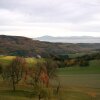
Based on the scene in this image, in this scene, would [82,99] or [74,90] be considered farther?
[74,90]

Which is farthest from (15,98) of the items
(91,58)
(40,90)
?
(91,58)

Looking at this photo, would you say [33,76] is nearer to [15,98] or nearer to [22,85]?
[22,85]

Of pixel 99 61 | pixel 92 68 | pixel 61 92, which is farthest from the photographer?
pixel 99 61

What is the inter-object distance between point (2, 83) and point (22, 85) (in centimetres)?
616

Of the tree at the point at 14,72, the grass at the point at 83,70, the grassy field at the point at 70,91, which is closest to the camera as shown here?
the grassy field at the point at 70,91

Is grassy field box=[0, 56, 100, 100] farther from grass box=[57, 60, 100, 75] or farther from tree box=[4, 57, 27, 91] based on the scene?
grass box=[57, 60, 100, 75]

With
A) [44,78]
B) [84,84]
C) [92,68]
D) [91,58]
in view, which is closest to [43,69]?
[44,78]

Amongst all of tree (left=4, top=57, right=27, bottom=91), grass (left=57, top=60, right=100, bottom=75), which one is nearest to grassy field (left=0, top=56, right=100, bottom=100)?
tree (left=4, top=57, right=27, bottom=91)

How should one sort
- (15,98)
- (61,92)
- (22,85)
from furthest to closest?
(22,85), (61,92), (15,98)

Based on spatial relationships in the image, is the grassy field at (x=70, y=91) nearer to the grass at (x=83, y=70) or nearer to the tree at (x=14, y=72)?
the tree at (x=14, y=72)

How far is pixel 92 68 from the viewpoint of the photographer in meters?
134

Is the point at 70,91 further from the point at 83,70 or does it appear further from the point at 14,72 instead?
the point at 83,70

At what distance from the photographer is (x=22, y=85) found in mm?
89938

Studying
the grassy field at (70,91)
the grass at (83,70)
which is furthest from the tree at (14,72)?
the grass at (83,70)
